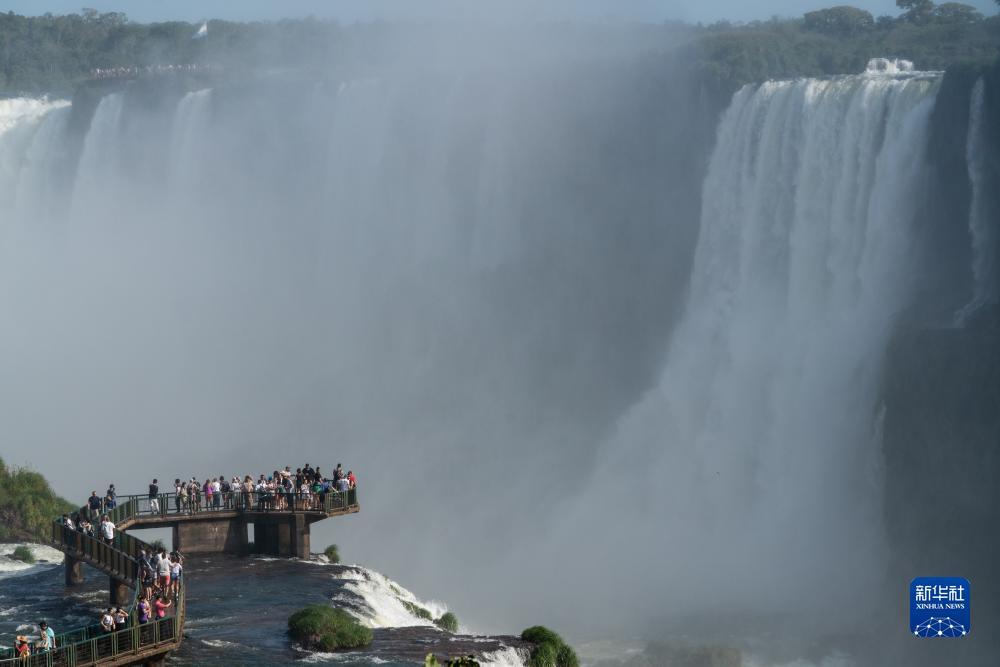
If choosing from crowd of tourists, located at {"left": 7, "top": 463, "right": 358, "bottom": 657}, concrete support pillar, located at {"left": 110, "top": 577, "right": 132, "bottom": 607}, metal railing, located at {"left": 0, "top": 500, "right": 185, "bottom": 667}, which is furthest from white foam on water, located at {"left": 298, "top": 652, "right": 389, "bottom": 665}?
concrete support pillar, located at {"left": 110, "top": 577, "right": 132, "bottom": 607}

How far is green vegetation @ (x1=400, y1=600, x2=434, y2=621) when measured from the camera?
35.9 m

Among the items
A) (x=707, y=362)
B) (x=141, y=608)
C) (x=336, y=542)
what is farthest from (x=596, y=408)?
(x=141, y=608)

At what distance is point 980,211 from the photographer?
45.3 m

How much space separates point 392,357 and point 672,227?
11692mm

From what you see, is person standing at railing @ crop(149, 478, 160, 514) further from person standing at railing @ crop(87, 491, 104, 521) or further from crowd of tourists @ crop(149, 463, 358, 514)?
person standing at railing @ crop(87, 491, 104, 521)

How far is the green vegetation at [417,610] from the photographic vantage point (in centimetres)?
3588

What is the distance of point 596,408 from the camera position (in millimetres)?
58125

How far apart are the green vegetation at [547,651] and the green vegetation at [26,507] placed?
16202mm

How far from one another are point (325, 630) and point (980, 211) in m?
22.4

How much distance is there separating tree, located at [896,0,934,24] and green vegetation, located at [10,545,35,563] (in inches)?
1747

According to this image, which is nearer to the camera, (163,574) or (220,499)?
(163,574)

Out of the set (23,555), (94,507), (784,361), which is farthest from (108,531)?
(784,361)

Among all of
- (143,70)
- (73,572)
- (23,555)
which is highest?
(143,70)

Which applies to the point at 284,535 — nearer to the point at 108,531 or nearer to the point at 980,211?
the point at 108,531
